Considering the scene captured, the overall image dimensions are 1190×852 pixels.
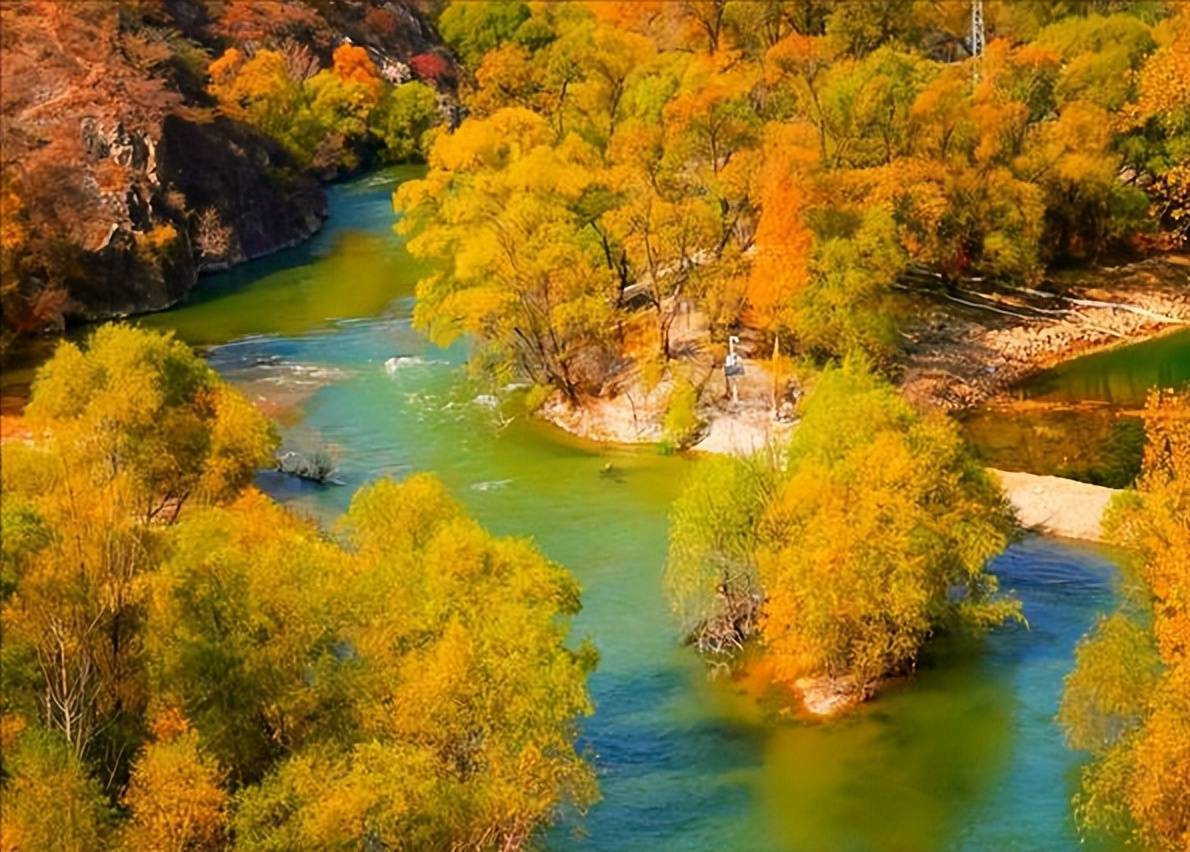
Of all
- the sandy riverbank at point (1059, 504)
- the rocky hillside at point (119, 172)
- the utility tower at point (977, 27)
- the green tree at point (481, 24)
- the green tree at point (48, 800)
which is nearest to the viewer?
the green tree at point (48, 800)

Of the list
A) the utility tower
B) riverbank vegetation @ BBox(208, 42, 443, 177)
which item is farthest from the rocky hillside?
the utility tower

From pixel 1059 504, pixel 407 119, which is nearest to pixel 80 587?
pixel 1059 504

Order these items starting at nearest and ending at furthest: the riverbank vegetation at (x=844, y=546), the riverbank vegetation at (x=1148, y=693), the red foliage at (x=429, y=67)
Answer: the riverbank vegetation at (x=1148, y=693) < the riverbank vegetation at (x=844, y=546) < the red foliage at (x=429, y=67)

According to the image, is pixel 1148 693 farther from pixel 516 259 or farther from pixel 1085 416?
pixel 516 259

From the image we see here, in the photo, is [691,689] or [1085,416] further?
[1085,416]

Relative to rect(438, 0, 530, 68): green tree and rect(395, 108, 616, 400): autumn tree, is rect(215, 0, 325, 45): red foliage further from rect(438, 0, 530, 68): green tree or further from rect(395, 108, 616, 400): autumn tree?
rect(395, 108, 616, 400): autumn tree

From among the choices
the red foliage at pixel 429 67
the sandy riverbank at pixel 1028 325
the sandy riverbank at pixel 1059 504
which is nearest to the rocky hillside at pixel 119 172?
the red foliage at pixel 429 67

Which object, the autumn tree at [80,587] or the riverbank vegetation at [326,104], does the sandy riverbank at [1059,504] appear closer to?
the autumn tree at [80,587]
